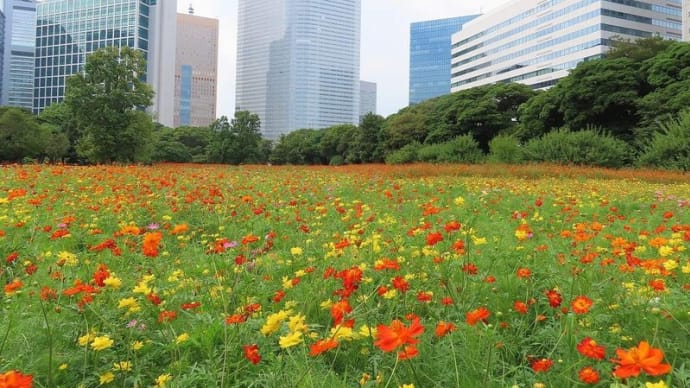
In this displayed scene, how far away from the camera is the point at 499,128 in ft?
107

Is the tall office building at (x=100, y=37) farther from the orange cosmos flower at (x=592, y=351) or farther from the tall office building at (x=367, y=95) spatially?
the orange cosmos flower at (x=592, y=351)

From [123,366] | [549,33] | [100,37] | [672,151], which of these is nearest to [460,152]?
[672,151]

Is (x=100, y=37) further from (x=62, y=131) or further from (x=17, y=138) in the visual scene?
(x=17, y=138)

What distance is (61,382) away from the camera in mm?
1386

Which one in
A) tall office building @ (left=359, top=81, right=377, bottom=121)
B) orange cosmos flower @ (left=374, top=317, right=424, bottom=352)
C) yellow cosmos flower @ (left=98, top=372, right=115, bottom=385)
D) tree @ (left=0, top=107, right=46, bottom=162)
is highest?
tall office building @ (left=359, top=81, right=377, bottom=121)

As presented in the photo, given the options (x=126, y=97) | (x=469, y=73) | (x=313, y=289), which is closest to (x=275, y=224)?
(x=313, y=289)

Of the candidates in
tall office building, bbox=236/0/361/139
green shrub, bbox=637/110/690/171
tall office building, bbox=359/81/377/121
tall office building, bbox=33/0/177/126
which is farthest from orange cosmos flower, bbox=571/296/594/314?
tall office building, bbox=359/81/377/121

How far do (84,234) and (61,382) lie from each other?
8.34 feet

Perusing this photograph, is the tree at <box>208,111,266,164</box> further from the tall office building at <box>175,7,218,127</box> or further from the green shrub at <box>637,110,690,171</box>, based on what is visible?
the tall office building at <box>175,7,218,127</box>

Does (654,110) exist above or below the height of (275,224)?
above

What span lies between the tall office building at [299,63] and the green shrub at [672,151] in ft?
284

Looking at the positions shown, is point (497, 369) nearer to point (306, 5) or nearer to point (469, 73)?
point (469, 73)

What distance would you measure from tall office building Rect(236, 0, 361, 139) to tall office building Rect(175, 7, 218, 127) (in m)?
13.6

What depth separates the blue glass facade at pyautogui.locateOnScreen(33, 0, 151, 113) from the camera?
72312 mm
